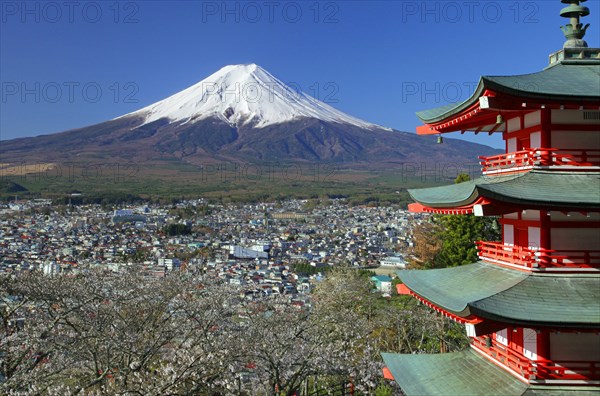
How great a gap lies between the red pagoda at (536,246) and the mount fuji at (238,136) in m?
113

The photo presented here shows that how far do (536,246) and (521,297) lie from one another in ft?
2.94

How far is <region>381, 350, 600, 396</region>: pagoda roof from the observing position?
6637 millimetres

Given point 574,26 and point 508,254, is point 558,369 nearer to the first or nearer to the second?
point 508,254

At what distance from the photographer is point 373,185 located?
131m

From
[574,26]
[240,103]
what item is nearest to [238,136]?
[240,103]

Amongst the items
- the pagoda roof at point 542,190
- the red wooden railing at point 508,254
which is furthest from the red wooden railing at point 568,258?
the pagoda roof at point 542,190

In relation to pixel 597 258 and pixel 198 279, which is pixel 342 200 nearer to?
pixel 198 279

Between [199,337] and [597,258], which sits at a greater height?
[597,258]

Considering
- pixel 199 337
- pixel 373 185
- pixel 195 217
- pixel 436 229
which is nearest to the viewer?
pixel 199 337

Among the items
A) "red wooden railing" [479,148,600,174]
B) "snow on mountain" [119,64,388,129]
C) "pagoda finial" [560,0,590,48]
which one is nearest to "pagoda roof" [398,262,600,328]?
"red wooden railing" [479,148,600,174]

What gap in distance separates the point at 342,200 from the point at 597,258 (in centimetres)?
10946

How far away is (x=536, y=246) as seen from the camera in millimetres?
7168

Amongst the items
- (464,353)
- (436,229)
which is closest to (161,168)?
(436,229)

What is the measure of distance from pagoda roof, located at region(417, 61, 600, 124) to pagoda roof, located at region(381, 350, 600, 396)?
336 cm
